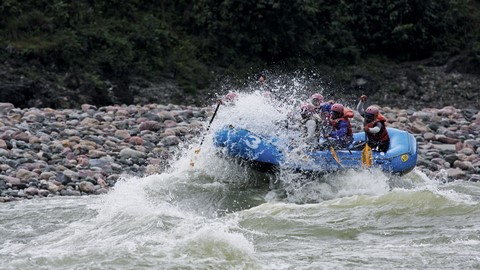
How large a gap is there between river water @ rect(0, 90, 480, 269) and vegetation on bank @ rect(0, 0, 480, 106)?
35.4ft

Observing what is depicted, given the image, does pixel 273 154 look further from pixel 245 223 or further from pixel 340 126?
pixel 245 223

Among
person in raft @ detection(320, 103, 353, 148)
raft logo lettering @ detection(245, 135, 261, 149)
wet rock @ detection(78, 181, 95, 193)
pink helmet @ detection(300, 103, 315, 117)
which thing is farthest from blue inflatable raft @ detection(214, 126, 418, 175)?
wet rock @ detection(78, 181, 95, 193)

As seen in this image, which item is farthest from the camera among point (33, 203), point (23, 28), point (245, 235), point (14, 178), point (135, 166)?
point (23, 28)

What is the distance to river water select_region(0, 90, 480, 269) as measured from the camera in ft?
28.6

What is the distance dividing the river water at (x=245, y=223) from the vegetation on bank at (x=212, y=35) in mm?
10787

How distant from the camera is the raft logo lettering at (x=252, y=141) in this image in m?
12.3

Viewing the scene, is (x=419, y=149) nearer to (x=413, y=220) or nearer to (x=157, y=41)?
(x=413, y=220)

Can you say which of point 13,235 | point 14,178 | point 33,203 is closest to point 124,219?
point 13,235

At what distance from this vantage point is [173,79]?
24.4 metres

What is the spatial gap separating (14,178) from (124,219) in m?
3.16

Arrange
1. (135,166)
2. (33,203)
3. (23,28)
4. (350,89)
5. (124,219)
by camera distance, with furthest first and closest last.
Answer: (350,89), (23,28), (135,166), (33,203), (124,219)

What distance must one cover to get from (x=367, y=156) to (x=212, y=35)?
13943 mm

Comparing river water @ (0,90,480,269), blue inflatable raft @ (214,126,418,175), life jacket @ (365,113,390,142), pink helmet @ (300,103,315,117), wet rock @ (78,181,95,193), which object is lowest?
wet rock @ (78,181,95,193)

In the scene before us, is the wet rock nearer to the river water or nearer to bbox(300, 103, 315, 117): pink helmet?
the river water
